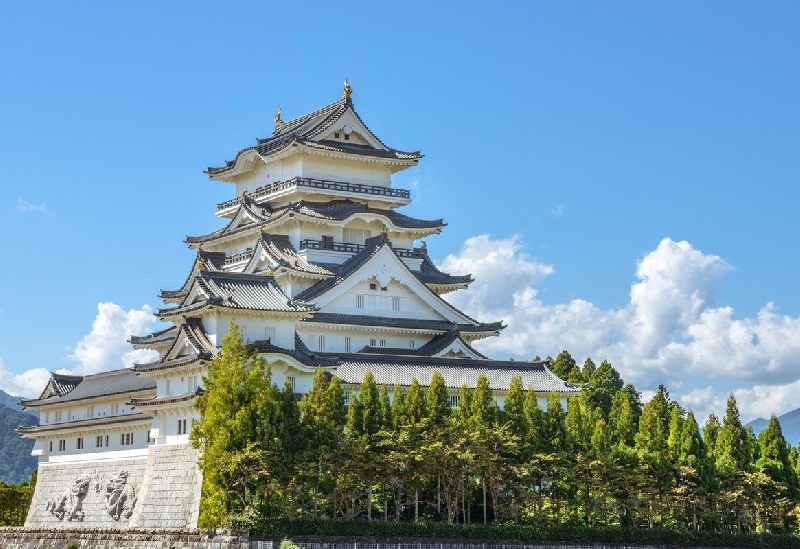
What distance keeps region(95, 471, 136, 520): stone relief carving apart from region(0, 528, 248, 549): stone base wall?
3.12 m

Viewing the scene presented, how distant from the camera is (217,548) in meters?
44.6

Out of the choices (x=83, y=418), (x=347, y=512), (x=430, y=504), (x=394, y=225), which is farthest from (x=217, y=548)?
(x=394, y=225)

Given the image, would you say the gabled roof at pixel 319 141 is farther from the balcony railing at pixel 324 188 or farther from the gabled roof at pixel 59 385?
the gabled roof at pixel 59 385

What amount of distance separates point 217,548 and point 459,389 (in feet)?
62.2

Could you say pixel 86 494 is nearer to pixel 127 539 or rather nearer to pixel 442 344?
pixel 127 539

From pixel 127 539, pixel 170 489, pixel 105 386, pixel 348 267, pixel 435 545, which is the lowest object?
pixel 435 545

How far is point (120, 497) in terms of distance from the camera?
57219 millimetres

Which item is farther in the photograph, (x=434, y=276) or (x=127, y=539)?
(x=434, y=276)

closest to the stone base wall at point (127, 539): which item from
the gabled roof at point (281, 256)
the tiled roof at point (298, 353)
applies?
the tiled roof at point (298, 353)

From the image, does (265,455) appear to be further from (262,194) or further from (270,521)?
(262,194)

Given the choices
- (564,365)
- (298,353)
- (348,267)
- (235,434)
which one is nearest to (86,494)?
(298,353)

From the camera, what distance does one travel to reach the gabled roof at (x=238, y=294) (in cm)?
5322

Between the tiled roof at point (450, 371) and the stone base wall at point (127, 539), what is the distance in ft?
43.6

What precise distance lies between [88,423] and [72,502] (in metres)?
3.66
